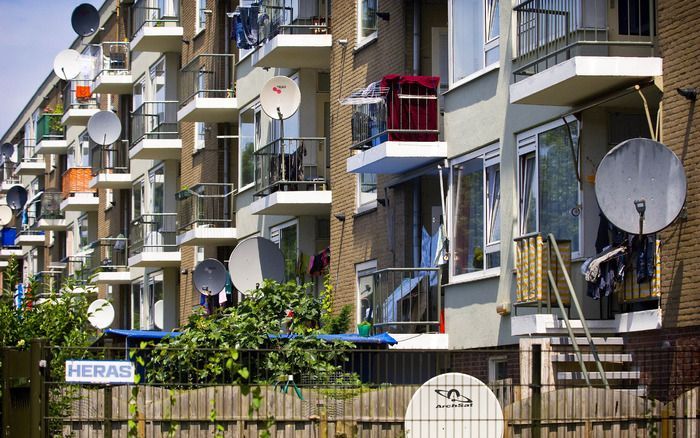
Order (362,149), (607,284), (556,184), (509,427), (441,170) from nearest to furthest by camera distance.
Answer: (509,427) < (607,284) < (556,184) < (441,170) < (362,149)

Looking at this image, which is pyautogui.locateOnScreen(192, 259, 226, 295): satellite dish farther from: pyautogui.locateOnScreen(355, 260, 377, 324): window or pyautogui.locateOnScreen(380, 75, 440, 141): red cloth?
pyautogui.locateOnScreen(380, 75, 440, 141): red cloth

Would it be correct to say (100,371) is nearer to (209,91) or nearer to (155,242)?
(209,91)

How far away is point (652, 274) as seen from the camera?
58.1 feet

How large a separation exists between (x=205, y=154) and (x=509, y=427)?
25486 mm

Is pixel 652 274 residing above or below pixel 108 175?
below

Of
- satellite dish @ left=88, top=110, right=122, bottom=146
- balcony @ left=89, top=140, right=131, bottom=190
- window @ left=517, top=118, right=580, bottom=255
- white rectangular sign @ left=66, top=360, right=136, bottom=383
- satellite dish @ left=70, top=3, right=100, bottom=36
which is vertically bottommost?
white rectangular sign @ left=66, top=360, right=136, bottom=383

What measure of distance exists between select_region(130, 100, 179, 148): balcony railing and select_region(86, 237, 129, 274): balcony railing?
13.6ft

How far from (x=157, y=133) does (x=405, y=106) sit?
19719mm

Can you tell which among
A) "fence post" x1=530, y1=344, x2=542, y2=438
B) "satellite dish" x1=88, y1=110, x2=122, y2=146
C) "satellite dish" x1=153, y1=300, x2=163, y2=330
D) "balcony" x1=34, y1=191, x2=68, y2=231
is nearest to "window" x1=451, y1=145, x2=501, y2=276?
"fence post" x1=530, y1=344, x2=542, y2=438

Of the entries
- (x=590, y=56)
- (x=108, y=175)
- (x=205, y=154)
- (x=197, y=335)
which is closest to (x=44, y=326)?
(x=197, y=335)

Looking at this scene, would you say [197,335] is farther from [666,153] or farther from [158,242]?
[158,242]

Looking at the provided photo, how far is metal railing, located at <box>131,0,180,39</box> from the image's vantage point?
141 ft

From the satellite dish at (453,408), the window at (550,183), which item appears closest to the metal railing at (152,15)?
the window at (550,183)

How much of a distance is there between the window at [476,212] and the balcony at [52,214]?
40.1m
